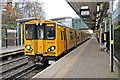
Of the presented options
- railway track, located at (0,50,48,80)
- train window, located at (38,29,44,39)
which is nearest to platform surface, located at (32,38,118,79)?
train window, located at (38,29,44,39)

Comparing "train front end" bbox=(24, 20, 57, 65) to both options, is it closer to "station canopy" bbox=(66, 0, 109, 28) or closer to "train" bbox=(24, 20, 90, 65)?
"train" bbox=(24, 20, 90, 65)

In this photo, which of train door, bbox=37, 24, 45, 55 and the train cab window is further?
the train cab window

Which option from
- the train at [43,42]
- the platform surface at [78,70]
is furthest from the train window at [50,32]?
the platform surface at [78,70]

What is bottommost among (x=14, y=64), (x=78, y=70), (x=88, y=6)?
(x=14, y=64)

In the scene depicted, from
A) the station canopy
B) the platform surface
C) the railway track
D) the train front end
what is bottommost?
the railway track

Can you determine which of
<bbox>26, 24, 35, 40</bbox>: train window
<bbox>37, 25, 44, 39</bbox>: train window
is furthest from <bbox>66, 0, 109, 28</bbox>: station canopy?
<bbox>26, 24, 35, 40</bbox>: train window

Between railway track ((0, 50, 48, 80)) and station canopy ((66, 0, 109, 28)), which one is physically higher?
station canopy ((66, 0, 109, 28))

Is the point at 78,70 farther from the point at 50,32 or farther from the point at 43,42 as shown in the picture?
the point at 50,32

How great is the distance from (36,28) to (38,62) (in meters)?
1.98

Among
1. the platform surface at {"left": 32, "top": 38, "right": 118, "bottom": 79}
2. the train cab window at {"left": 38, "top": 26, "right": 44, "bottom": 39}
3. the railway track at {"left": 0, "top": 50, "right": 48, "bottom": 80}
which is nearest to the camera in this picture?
the platform surface at {"left": 32, "top": 38, "right": 118, "bottom": 79}

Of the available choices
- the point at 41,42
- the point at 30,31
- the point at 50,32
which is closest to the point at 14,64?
the point at 30,31

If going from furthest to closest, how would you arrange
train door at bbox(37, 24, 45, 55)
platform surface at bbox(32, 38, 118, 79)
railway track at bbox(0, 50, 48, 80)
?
train door at bbox(37, 24, 45, 55)
railway track at bbox(0, 50, 48, 80)
platform surface at bbox(32, 38, 118, 79)

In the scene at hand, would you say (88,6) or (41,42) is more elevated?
(88,6)

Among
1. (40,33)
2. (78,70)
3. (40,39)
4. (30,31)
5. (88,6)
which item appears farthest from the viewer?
(88,6)
